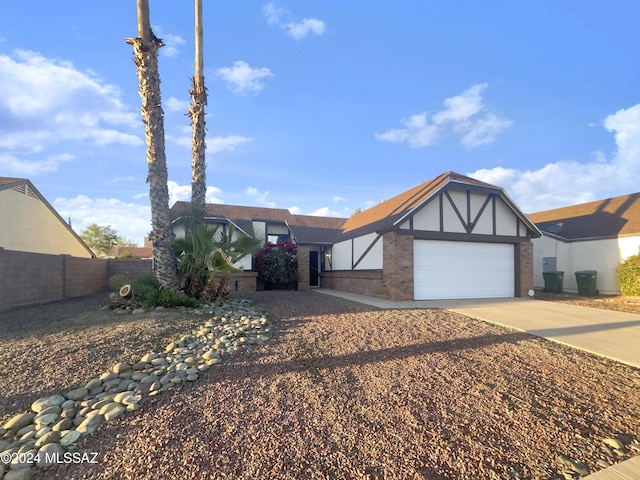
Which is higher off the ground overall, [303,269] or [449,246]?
[449,246]

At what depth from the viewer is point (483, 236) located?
521 inches

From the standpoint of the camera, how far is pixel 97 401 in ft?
12.5

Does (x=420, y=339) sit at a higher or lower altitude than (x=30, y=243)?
lower

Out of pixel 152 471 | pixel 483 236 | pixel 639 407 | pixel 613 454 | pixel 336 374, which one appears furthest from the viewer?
pixel 483 236

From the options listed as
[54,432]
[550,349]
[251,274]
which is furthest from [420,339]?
[251,274]

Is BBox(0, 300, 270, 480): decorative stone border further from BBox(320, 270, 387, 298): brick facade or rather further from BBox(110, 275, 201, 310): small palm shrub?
BBox(320, 270, 387, 298): brick facade

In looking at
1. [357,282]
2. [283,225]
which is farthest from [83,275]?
[283,225]

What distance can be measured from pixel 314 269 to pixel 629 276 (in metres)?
14.8

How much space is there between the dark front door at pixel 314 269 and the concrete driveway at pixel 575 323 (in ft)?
32.4

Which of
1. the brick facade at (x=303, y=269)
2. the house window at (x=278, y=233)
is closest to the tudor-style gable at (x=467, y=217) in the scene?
the brick facade at (x=303, y=269)

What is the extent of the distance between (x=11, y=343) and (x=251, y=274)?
10.8 m

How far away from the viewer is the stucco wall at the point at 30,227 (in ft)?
42.0

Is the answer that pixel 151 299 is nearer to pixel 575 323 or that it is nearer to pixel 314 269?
pixel 575 323

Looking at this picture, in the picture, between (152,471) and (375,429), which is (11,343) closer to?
(152,471)
